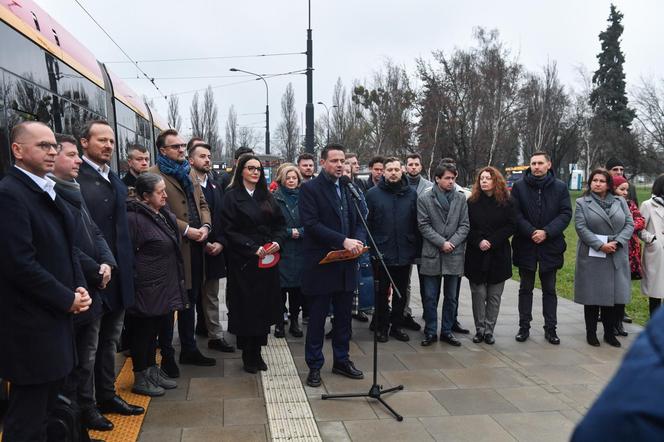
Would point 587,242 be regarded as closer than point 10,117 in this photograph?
No

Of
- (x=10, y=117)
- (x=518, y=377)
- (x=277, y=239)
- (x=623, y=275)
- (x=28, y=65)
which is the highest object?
(x=28, y=65)

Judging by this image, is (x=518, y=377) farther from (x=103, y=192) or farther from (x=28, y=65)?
(x=28, y=65)

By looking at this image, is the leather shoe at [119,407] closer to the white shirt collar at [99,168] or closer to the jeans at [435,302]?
the white shirt collar at [99,168]

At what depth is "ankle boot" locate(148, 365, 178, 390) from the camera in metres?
4.63

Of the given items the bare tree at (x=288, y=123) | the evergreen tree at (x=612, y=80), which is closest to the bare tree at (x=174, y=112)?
the bare tree at (x=288, y=123)

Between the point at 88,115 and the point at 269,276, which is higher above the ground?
the point at 88,115

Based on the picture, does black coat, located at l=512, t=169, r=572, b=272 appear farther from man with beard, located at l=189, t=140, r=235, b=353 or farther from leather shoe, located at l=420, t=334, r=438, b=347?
man with beard, located at l=189, t=140, r=235, b=353

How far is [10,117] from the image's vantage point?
190 inches

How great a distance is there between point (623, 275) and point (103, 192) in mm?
5387

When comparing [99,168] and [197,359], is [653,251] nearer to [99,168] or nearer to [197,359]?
[197,359]

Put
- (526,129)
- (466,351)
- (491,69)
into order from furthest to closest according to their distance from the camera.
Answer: (526,129)
(491,69)
(466,351)

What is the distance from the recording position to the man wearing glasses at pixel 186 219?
203 inches

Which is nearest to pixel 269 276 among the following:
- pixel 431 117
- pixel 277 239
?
pixel 277 239

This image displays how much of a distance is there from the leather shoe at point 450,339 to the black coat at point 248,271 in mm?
2035
